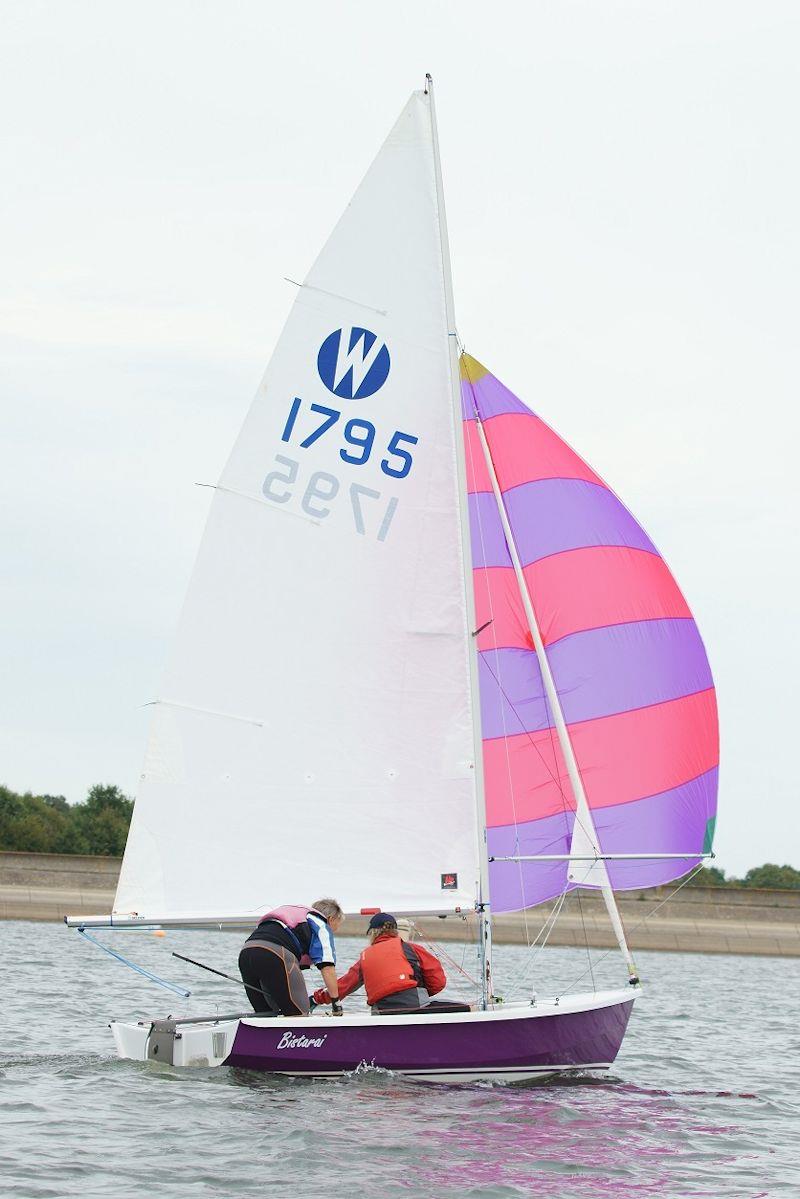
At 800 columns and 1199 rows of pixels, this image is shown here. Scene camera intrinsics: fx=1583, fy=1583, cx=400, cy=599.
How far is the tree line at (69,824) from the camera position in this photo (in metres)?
56.3

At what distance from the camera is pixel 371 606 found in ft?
45.1

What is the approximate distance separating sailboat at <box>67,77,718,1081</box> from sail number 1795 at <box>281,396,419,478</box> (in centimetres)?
2

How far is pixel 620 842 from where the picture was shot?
1438cm

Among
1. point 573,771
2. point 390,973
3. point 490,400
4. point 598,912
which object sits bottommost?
point 390,973

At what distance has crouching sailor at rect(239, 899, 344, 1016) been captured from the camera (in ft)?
40.9

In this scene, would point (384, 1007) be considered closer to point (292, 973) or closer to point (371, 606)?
point (292, 973)

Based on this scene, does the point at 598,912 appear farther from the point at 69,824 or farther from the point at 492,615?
the point at 492,615

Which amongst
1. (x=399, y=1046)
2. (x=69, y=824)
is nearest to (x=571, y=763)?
(x=399, y=1046)

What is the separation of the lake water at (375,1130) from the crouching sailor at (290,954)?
25.3 inches

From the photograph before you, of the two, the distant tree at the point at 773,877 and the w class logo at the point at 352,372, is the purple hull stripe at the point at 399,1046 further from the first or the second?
the distant tree at the point at 773,877

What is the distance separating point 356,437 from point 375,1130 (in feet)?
19.4

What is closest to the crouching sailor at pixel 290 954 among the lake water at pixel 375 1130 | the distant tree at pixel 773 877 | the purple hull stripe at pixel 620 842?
the lake water at pixel 375 1130

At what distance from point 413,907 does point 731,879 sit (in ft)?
252

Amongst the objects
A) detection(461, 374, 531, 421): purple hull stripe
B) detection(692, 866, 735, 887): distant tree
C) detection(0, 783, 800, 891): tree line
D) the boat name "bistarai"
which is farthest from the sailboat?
detection(692, 866, 735, 887): distant tree
